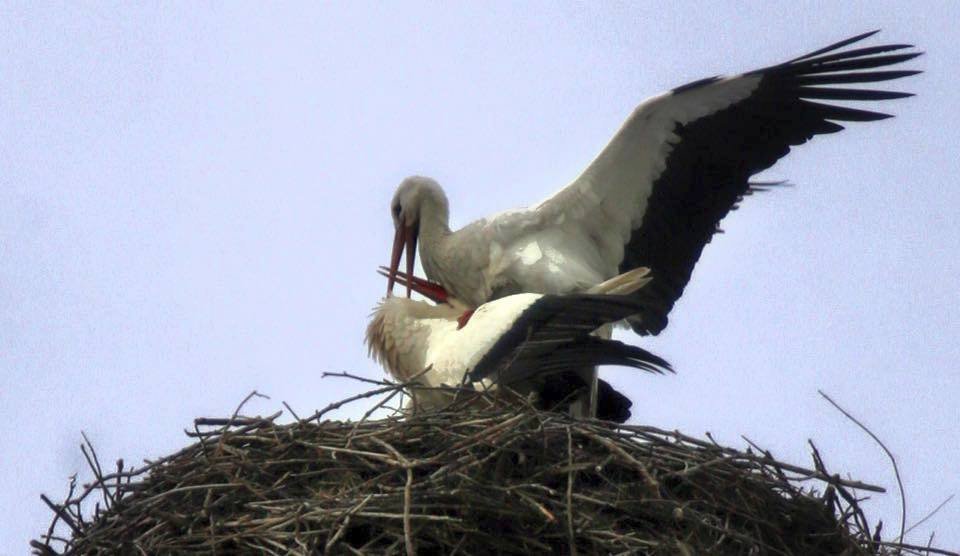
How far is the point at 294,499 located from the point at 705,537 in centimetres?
92

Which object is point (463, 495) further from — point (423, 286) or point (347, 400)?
point (423, 286)

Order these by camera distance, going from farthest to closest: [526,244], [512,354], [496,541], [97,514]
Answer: [526,244] < [512,354] < [97,514] < [496,541]

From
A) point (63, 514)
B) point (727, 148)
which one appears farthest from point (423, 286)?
point (63, 514)

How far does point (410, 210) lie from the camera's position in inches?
251

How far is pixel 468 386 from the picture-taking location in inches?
196

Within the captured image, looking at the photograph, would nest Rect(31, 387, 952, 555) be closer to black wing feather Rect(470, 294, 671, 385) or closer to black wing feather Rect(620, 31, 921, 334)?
black wing feather Rect(470, 294, 671, 385)

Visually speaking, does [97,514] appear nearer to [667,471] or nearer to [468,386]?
[468,386]

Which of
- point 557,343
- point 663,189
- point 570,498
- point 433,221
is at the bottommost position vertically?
point 570,498

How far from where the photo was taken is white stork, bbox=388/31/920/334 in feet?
19.7

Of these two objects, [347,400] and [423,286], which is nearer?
[347,400]

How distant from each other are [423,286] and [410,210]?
0.81ft

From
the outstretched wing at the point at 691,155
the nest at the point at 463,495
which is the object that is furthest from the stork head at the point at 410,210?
the nest at the point at 463,495

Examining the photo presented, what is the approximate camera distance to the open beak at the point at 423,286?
20.6 ft

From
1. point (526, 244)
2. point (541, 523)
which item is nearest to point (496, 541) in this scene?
point (541, 523)
